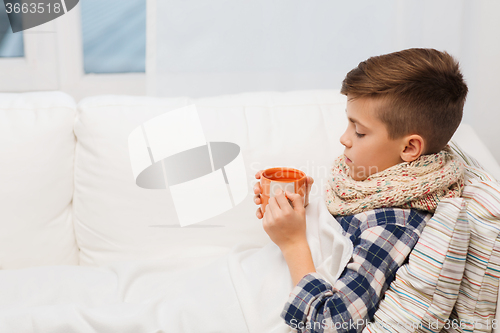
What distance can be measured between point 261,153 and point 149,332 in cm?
57

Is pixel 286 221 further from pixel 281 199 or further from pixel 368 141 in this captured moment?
pixel 368 141

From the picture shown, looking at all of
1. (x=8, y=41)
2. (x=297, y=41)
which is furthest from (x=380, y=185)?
(x=8, y=41)

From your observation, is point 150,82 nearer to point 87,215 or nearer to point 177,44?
point 177,44

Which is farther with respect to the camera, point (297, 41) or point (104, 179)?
point (297, 41)

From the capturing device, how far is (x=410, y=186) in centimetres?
83

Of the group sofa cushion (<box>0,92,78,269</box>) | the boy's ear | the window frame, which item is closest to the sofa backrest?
sofa cushion (<box>0,92,78,269</box>)

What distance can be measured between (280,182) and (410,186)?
263mm

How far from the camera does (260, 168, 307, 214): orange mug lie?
0.90m

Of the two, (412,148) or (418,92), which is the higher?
(418,92)

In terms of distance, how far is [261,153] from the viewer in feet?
3.90

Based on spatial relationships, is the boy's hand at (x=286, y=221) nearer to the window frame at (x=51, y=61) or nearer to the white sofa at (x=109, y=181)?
the white sofa at (x=109, y=181)

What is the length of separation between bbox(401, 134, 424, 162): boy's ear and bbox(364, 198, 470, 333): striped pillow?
135 mm

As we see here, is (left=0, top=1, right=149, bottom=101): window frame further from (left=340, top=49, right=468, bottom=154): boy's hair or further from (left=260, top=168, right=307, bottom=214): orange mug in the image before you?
(left=340, top=49, right=468, bottom=154): boy's hair

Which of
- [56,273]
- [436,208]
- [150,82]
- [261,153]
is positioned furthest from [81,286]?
[150,82]
